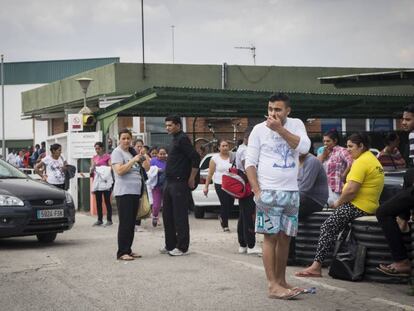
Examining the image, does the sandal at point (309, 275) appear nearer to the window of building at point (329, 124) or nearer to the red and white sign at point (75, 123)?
the red and white sign at point (75, 123)

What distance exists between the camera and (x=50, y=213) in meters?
11.7

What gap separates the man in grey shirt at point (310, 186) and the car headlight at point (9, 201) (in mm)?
4568

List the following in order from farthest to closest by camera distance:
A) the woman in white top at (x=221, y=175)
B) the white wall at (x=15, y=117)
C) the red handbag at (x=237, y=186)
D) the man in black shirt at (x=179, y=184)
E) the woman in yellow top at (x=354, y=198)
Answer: the white wall at (x=15, y=117) < the woman in white top at (x=221, y=175) < the red handbag at (x=237, y=186) < the man in black shirt at (x=179, y=184) < the woman in yellow top at (x=354, y=198)

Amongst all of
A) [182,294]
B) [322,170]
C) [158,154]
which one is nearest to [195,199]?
[158,154]

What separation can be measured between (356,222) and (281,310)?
84.3 inches

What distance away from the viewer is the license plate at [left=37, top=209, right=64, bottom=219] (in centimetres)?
1151

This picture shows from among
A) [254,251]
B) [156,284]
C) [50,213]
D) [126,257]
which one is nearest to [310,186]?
[254,251]

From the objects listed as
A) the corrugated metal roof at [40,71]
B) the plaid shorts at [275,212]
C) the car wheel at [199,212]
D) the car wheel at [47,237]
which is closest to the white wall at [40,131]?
the car wheel at [199,212]

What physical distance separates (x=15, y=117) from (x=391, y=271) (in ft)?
191

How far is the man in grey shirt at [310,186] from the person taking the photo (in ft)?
30.0

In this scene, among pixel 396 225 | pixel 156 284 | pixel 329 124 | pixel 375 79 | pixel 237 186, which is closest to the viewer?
pixel 396 225

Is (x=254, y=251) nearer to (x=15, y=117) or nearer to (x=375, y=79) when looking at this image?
(x=375, y=79)

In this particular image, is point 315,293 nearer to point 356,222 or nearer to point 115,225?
point 356,222

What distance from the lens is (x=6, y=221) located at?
437 inches
